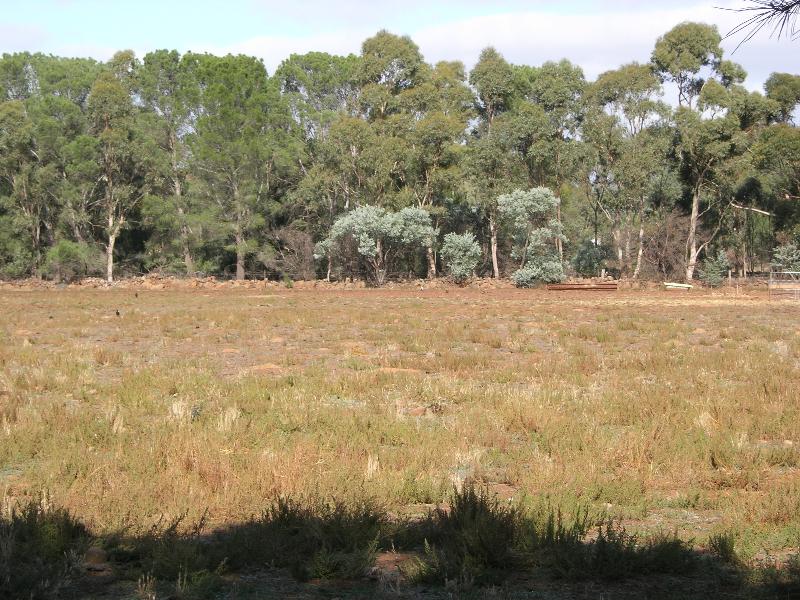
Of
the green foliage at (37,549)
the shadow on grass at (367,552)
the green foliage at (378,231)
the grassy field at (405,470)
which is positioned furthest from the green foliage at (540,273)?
the green foliage at (37,549)

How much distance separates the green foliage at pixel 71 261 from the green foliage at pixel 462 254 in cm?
2537

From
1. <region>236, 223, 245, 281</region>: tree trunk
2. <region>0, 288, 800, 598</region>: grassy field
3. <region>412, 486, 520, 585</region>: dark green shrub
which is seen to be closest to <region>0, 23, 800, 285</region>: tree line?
<region>236, 223, 245, 281</region>: tree trunk

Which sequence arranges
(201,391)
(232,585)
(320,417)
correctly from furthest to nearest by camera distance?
(201,391) < (320,417) < (232,585)

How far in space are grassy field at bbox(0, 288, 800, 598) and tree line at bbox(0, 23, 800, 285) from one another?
3664cm

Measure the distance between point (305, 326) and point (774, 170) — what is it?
123 ft

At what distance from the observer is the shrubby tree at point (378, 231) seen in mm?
50250

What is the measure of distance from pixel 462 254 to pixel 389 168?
776cm

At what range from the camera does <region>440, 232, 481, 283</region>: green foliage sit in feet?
171

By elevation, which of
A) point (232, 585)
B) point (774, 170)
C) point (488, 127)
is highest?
point (488, 127)

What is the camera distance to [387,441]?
28.4 ft

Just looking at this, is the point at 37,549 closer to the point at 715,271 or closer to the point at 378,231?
the point at 378,231

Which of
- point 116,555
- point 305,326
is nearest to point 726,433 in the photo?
point 116,555

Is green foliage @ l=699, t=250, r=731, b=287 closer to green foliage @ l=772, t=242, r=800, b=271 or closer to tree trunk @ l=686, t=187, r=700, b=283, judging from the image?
tree trunk @ l=686, t=187, r=700, b=283

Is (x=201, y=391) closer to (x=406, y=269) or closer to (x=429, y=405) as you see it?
(x=429, y=405)
